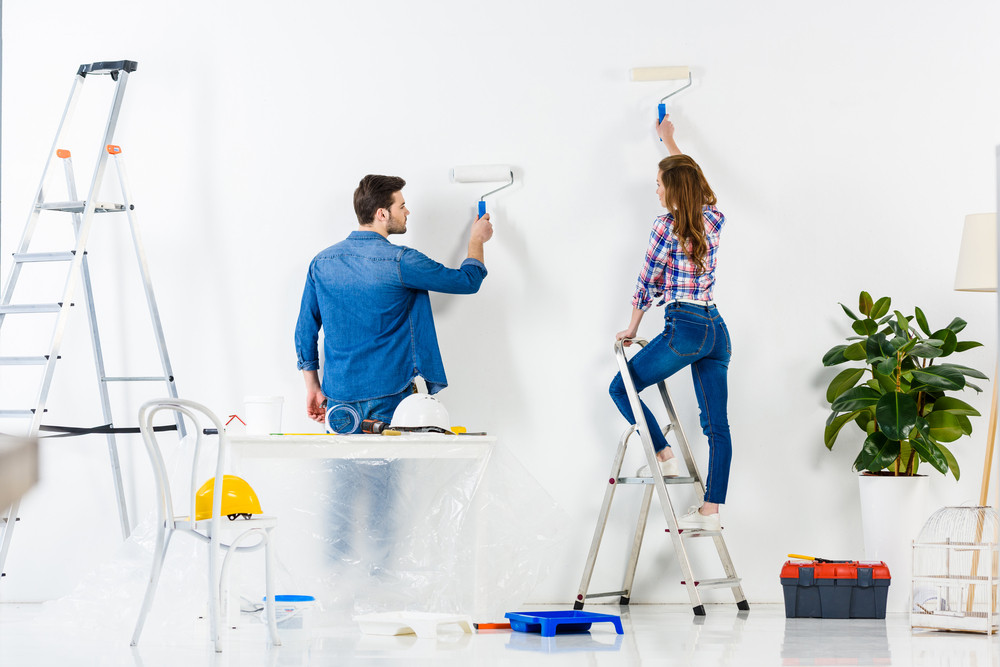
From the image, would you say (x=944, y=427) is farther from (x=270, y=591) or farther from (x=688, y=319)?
(x=270, y=591)

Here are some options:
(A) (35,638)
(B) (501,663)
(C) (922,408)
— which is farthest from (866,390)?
(A) (35,638)

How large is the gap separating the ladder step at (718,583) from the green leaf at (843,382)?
79 cm

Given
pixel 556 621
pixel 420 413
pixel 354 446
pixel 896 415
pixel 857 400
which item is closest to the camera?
pixel 556 621

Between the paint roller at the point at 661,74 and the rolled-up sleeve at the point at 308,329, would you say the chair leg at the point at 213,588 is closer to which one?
the rolled-up sleeve at the point at 308,329

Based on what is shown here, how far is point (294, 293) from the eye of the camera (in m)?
4.07

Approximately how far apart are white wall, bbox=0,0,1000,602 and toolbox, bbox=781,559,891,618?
0.40 meters

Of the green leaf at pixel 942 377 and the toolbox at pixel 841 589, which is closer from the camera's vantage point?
the toolbox at pixel 841 589

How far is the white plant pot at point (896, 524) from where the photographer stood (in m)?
3.61

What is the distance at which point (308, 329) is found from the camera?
150 inches

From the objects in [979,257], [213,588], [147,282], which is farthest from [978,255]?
[147,282]

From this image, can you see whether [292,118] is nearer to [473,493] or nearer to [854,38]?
[473,493]

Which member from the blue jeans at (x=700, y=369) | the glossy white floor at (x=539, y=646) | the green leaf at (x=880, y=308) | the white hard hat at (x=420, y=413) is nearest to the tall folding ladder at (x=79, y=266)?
the glossy white floor at (x=539, y=646)

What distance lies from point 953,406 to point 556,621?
5.75 ft

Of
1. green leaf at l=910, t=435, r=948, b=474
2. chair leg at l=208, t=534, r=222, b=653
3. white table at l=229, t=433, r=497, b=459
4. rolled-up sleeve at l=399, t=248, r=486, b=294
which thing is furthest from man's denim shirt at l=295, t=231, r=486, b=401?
green leaf at l=910, t=435, r=948, b=474
